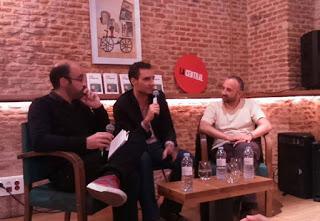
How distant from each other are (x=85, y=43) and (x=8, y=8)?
0.83 meters

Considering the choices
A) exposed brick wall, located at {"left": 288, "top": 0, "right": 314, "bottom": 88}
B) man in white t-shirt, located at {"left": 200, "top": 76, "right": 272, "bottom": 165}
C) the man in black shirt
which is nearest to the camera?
the man in black shirt

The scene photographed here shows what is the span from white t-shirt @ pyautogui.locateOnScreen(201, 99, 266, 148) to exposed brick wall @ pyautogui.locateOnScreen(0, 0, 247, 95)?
115 centimetres

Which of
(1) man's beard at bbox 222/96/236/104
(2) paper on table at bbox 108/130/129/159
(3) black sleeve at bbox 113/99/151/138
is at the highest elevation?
(1) man's beard at bbox 222/96/236/104

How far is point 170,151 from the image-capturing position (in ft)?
9.98

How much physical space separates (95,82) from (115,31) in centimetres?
65

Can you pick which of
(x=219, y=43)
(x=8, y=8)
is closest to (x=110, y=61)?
(x=8, y=8)

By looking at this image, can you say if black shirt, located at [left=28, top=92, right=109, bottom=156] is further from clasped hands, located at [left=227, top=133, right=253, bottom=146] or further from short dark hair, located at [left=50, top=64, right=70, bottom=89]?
clasped hands, located at [left=227, top=133, right=253, bottom=146]

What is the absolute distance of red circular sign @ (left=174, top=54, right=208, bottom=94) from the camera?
484 cm

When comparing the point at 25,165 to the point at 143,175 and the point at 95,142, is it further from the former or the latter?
the point at 143,175

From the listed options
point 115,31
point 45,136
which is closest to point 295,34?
point 115,31

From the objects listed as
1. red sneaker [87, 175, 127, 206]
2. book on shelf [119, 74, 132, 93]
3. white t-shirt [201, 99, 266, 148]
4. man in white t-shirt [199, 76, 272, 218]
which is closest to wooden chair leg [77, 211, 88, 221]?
red sneaker [87, 175, 127, 206]

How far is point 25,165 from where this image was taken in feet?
8.27

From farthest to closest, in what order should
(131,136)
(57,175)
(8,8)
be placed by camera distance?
1. (8,8)
2. (131,136)
3. (57,175)

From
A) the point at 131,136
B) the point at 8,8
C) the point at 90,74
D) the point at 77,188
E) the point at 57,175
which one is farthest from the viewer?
the point at 90,74
